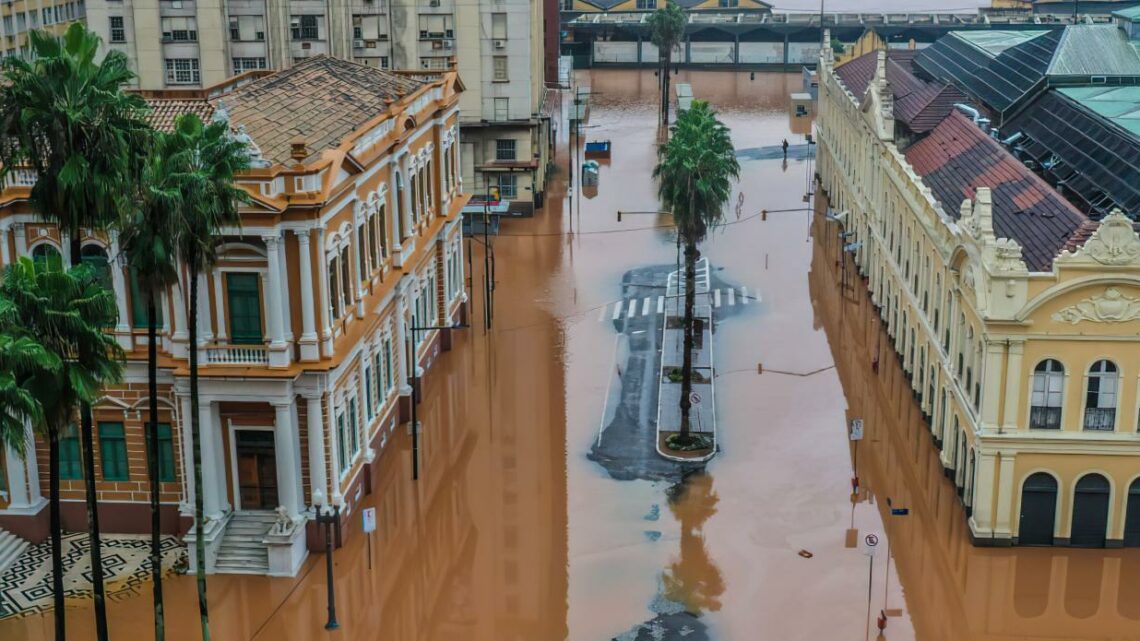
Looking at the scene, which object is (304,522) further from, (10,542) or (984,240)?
(984,240)

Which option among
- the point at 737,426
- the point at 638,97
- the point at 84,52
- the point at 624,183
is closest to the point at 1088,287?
the point at 737,426

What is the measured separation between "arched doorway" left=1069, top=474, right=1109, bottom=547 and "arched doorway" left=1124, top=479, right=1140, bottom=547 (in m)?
0.71

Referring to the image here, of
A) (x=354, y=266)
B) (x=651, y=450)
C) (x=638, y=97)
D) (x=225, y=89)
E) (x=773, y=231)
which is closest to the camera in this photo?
(x=354, y=266)

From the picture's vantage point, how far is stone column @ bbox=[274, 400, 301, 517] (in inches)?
1779

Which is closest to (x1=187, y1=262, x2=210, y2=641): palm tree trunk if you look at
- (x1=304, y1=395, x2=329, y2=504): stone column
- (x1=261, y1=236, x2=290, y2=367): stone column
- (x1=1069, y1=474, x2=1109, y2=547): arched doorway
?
(x1=261, y1=236, x2=290, y2=367): stone column

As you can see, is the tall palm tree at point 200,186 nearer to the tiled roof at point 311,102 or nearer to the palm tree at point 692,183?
the tiled roof at point 311,102

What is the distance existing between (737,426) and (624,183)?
52.4 m

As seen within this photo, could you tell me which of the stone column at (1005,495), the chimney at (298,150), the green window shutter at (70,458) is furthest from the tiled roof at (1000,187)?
the green window shutter at (70,458)

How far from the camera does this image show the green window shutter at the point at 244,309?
4481 centimetres

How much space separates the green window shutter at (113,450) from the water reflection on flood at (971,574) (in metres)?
27.8

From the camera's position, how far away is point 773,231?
93500mm

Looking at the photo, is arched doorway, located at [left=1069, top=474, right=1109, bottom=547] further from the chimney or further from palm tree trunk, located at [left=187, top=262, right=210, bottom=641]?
palm tree trunk, located at [left=187, top=262, right=210, bottom=641]

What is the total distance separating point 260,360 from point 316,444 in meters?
3.62

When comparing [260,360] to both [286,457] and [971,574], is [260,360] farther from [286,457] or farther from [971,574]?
[971,574]
